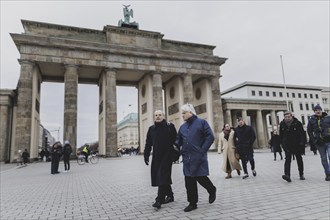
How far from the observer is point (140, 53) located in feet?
113

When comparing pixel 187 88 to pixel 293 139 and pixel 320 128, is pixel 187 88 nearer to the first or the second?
pixel 293 139

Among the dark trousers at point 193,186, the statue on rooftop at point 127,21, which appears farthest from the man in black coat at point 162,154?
the statue on rooftop at point 127,21

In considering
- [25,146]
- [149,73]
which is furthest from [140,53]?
[25,146]

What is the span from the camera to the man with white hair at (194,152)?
4707mm

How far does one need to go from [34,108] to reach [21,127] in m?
3.88

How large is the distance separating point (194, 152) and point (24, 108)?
1108 inches

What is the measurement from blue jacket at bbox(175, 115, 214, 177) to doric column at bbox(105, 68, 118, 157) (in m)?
27.6

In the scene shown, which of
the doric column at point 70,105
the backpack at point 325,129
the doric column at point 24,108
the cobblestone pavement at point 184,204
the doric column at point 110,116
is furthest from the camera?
the doric column at point 110,116

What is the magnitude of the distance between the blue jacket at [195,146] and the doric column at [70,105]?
2693 centimetres

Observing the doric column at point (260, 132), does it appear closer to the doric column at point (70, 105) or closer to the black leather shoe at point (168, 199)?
the doric column at point (70, 105)

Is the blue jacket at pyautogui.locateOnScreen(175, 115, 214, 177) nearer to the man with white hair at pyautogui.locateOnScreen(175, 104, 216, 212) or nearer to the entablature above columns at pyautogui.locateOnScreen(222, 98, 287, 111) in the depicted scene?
the man with white hair at pyautogui.locateOnScreen(175, 104, 216, 212)

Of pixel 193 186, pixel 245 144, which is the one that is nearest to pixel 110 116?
pixel 245 144

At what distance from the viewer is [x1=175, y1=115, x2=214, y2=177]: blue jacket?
471 centimetres

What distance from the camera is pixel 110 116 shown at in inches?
1272
